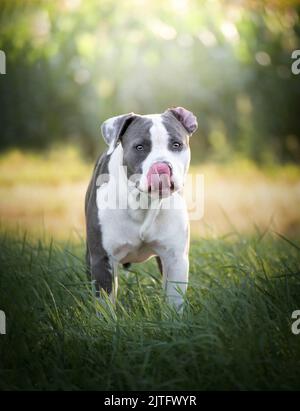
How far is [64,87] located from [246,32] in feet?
15.2

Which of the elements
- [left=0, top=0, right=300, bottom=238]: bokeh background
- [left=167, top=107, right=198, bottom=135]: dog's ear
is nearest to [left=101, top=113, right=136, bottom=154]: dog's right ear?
[left=167, top=107, right=198, bottom=135]: dog's ear

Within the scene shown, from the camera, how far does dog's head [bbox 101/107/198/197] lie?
11.0 ft

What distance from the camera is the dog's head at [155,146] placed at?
3.35 metres

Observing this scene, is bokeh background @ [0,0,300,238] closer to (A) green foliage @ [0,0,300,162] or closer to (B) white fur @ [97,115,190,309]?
(A) green foliage @ [0,0,300,162]

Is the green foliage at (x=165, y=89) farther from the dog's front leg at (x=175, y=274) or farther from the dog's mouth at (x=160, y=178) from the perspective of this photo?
the dog's mouth at (x=160, y=178)

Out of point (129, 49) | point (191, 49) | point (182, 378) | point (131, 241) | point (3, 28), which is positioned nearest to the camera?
point (182, 378)

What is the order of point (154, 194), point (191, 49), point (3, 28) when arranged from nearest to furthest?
point (154, 194)
point (3, 28)
point (191, 49)

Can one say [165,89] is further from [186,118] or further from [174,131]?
[174,131]

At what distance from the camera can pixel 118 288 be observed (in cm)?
420

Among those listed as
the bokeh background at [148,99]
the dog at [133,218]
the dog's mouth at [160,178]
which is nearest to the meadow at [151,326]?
the dog at [133,218]

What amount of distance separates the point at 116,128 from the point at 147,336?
1215 millimetres

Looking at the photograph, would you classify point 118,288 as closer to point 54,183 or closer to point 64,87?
point 54,183

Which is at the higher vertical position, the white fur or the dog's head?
the dog's head

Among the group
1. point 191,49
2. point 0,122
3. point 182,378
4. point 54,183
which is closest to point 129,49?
point 191,49
